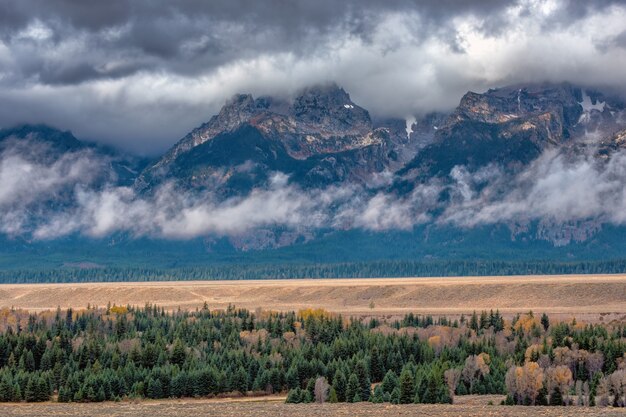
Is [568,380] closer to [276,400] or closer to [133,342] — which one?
[276,400]

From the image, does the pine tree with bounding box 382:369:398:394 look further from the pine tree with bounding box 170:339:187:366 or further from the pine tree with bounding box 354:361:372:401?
the pine tree with bounding box 170:339:187:366

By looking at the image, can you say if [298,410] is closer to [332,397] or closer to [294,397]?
[332,397]

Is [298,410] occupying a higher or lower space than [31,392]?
lower

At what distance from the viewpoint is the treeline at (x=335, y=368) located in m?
142

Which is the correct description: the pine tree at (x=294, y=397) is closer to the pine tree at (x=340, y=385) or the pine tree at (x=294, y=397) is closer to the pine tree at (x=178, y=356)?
the pine tree at (x=340, y=385)

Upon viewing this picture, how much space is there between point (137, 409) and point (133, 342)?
207ft

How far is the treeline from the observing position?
5571 inches

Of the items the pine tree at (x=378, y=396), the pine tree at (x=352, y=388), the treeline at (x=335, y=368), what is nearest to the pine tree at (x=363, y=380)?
the treeline at (x=335, y=368)

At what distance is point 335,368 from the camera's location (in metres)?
163

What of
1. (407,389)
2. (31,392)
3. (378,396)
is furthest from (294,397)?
(31,392)

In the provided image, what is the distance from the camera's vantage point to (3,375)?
6176 inches

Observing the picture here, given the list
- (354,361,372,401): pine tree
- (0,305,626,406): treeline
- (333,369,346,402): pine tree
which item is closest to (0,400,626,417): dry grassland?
(0,305,626,406): treeline

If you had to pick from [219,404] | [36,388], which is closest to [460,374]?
[219,404]

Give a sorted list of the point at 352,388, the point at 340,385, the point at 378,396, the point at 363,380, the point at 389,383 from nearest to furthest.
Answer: the point at 378,396 → the point at 352,388 → the point at 340,385 → the point at 389,383 → the point at 363,380
